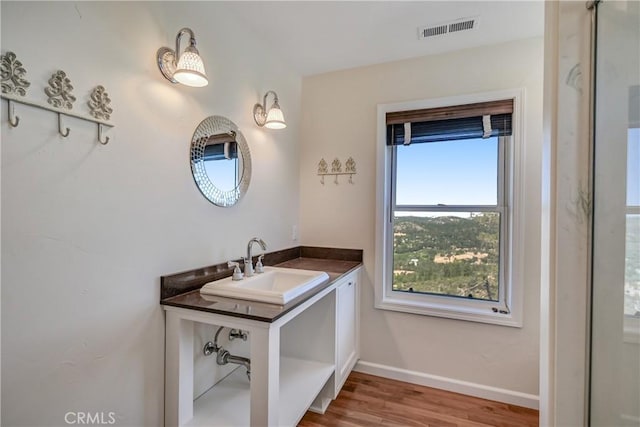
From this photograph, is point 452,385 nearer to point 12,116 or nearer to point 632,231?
point 632,231

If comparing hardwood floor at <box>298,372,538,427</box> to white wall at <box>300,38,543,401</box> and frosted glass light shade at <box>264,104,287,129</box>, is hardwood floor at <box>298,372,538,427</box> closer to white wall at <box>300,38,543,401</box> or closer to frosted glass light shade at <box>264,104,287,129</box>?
white wall at <box>300,38,543,401</box>

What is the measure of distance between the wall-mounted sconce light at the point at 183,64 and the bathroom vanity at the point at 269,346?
915 millimetres

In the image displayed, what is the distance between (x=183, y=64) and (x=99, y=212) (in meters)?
0.70

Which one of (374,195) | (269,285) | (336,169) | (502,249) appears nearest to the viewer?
(269,285)

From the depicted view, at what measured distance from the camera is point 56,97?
0.93 meters

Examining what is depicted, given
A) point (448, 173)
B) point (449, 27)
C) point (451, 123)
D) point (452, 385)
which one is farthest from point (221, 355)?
point (449, 27)

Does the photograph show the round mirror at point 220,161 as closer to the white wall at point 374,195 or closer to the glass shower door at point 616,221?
the white wall at point 374,195

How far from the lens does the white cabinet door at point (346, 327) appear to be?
187 centimetres

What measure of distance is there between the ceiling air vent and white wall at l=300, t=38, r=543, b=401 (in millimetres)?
267

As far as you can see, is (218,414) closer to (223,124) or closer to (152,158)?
(152,158)

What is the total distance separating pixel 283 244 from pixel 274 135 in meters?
0.85

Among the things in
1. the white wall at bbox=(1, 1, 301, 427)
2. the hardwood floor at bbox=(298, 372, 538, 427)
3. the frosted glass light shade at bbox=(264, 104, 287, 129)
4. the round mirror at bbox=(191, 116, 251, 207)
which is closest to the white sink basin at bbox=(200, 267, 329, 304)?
the white wall at bbox=(1, 1, 301, 427)

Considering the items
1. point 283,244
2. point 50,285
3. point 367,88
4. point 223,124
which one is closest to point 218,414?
point 50,285

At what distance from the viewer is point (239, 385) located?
5.36ft
